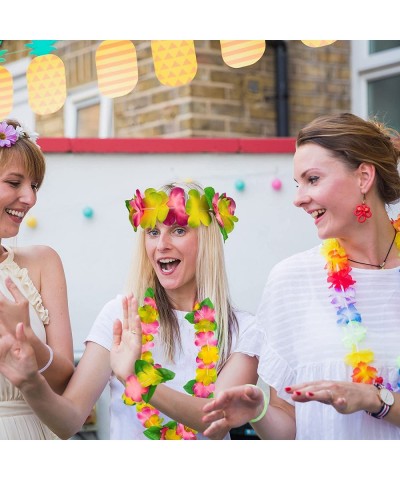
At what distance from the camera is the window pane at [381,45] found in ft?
17.4

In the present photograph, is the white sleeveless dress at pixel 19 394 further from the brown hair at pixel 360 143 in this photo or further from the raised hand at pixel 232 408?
the brown hair at pixel 360 143

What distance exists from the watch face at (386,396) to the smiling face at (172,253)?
59 cm

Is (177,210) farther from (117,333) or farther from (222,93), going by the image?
(222,93)

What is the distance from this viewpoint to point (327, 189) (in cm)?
256

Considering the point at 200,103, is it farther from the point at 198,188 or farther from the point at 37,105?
the point at 198,188

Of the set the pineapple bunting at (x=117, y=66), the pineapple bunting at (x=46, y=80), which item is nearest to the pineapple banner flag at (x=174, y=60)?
the pineapple bunting at (x=117, y=66)

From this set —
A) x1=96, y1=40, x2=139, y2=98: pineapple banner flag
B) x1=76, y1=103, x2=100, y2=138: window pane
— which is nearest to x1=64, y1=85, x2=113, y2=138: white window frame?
x1=76, y1=103, x2=100, y2=138: window pane

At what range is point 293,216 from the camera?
334cm

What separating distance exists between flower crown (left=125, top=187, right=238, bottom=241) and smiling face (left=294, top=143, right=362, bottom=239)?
0.71 feet

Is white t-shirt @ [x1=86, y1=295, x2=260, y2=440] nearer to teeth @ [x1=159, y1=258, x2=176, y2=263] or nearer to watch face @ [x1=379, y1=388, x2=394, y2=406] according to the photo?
teeth @ [x1=159, y1=258, x2=176, y2=263]

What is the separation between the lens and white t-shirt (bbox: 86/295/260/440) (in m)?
2.64
